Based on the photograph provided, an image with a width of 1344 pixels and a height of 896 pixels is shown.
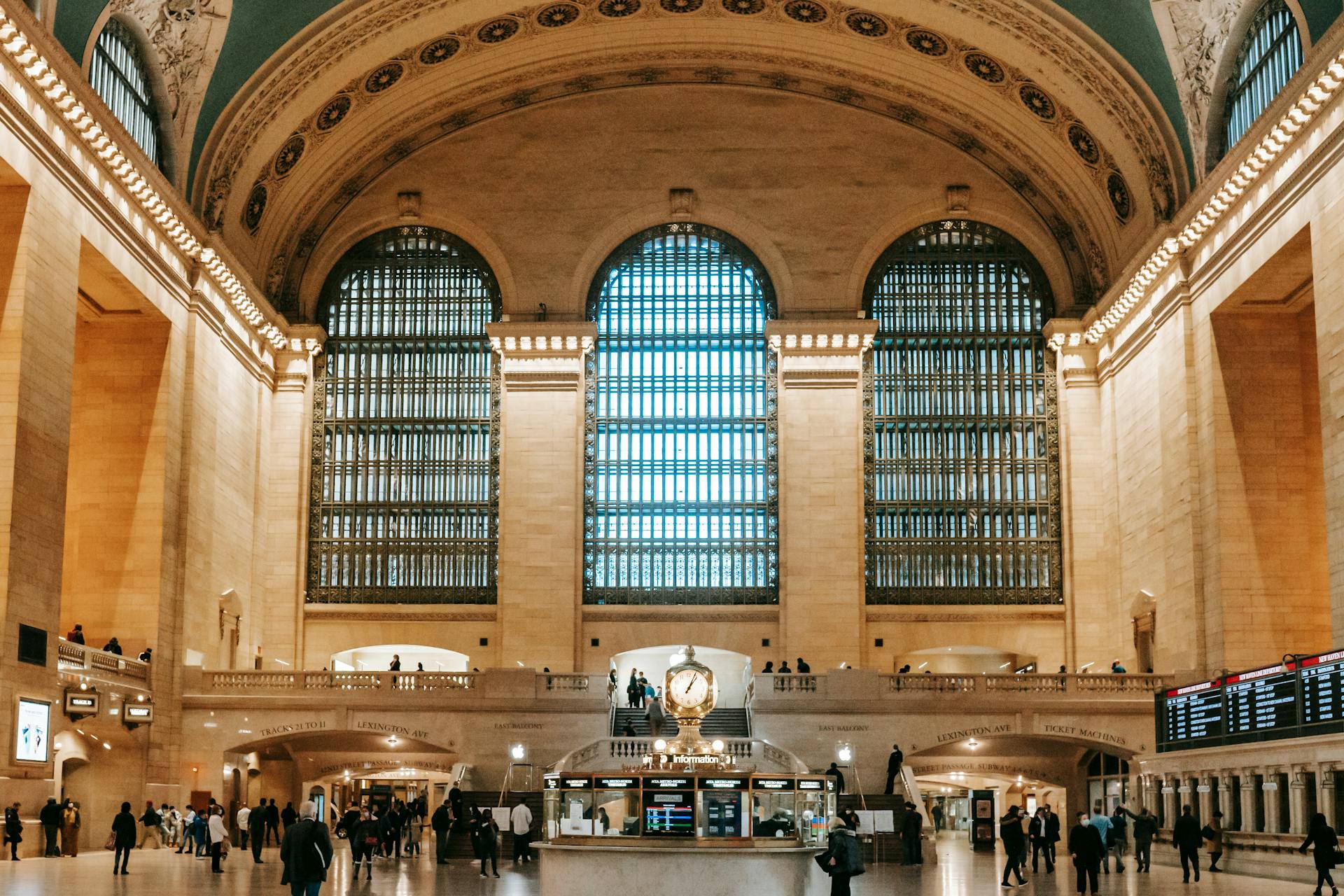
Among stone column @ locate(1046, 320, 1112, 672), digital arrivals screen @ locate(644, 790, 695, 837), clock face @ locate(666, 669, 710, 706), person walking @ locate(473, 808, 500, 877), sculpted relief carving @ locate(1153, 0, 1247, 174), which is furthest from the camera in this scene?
stone column @ locate(1046, 320, 1112, 672)

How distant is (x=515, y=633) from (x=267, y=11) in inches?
577

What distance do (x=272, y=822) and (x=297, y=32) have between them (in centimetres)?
1561

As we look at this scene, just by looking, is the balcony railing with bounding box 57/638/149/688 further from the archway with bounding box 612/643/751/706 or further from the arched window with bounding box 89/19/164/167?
the archway with bounding box 612/643/751/706

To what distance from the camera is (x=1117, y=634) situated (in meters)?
36.8

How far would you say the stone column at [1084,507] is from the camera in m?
37.8

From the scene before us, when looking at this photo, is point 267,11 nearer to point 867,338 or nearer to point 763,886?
point 867,338

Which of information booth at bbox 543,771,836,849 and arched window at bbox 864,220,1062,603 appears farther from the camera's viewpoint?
arched window at bbox 864,220,1062,603

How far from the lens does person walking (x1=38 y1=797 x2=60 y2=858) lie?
24438 mm

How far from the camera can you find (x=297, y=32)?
33.6 meters

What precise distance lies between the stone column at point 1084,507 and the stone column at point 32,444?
2236 cm

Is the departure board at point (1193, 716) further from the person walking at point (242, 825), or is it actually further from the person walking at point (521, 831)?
the person walking at point (242, 825)

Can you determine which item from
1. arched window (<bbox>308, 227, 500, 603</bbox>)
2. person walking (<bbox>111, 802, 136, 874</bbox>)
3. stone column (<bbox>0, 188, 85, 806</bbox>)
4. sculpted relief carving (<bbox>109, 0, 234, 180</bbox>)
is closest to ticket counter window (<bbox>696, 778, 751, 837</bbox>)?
person walking (<bbox>111, 802, 136, 874</bbox>)

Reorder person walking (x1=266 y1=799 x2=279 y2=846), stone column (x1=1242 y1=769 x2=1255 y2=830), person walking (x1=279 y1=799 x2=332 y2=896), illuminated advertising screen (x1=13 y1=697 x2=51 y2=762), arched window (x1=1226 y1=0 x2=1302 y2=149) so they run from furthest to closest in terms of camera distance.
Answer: person walking (x1=266 y1=799 x2=279 y2=846)
arched window (x1=1226 y1=0 x2=1302 y2=149)
illuminated advertising screen (x1=13 y1=697 x2=51 y2=762)
stone column (x1=1242 y1=769 x2=1255 y2=830)
person walking (x1=279 y1=799 x2=332 y2=896)

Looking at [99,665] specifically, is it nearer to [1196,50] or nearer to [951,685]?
[951,685]
